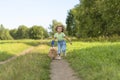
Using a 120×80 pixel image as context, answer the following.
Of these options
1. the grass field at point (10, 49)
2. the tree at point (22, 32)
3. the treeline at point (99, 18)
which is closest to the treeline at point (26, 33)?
the tree at point (22, 32)

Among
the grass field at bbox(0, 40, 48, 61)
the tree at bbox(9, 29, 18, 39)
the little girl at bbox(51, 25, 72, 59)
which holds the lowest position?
the grass field at bbox(0, 40, 48, 61)

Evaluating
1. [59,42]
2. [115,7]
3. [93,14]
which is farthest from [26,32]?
[59,42]

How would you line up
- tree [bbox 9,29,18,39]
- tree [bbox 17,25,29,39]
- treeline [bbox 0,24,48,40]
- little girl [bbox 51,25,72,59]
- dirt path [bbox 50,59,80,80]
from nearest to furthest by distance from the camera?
dirt path [bbox 50,59,80,80]
little girl [bbox 51,25,72,59]
treeline [bbox 0,24,48,40]
tree [bbox 17,25,29,39]
tree [bbox 9,29,18,39]

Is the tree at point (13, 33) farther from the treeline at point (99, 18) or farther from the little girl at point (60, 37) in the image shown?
the little girl at point (60, 37)

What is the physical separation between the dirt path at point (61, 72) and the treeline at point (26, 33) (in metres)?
137

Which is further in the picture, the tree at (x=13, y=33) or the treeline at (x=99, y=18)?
the tree at (x=13, y=33)

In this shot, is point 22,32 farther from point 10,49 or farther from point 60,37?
point 60,37

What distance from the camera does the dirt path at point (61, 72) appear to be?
39.8ft

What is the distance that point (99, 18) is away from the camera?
184 feet

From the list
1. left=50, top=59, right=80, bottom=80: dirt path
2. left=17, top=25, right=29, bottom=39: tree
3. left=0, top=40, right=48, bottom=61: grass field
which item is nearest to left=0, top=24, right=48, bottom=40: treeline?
left=17, top=25, right=29, bottom=39: tree

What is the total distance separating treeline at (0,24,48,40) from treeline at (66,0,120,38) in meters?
93.9

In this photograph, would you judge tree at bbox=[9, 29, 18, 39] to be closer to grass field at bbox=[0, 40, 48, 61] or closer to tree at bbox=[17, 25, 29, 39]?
tree at bbox=[17, 25, 29, 39]

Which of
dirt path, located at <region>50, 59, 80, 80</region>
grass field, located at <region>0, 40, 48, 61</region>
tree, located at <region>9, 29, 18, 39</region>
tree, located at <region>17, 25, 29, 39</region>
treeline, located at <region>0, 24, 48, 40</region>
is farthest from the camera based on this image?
tree, located at <region>9, 29, 18, 39</region>

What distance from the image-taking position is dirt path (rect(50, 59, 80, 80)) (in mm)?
12116
